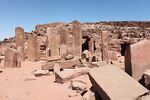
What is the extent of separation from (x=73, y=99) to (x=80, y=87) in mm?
697

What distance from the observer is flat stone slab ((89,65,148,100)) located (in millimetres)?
5164

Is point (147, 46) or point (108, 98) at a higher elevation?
point (147, 46)

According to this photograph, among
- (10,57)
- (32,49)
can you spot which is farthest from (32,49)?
(10,57)

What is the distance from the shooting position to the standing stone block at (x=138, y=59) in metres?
6.46

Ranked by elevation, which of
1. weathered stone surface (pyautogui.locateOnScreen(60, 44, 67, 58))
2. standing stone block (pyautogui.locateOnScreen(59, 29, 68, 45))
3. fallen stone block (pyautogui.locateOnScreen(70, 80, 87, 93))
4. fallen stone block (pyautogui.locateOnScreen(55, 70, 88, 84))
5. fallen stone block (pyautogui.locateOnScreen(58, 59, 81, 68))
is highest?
standing stone block (pyautogui.locateOnScreen(59, 29, 68, 45))

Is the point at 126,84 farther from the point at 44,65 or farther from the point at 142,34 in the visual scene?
the point at 142,34

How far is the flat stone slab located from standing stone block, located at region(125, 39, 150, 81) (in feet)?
1.37

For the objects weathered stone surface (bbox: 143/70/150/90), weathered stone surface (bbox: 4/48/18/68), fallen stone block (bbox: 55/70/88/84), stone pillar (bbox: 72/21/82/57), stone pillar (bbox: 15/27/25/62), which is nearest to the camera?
weathered stone surface (bbox: 143/70/150/90)

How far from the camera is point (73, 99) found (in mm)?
6637

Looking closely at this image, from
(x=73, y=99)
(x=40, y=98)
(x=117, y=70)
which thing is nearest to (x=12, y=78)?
(x=40, y=98)

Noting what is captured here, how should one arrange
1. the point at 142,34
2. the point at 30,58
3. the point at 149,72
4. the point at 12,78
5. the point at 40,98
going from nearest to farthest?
the point at 149,72 → the point at 40,98 → the point at 12,78 → the point at 30,58 → the point at 142,34

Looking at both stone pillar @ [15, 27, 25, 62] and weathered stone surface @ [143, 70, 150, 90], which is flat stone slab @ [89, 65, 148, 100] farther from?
stone pillar @ [15, 27, 25, 62]

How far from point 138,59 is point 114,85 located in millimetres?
1279

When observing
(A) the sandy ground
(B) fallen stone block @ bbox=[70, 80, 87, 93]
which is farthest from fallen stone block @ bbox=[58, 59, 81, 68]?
(B) fallen stone block @ bbox=[70, 80, 87, 93]
